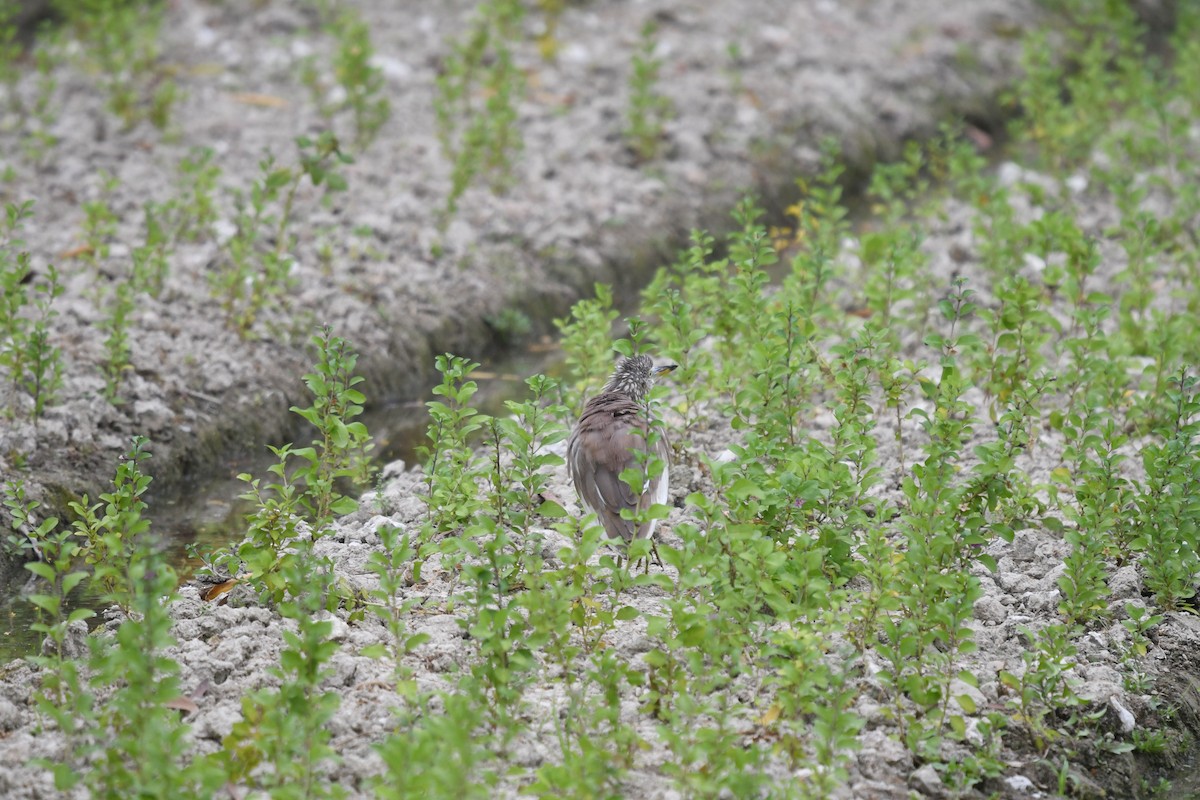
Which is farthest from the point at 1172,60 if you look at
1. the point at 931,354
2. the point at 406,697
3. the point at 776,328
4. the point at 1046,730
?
the point at 406,697

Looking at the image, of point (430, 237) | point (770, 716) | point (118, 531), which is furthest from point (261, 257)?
point (770, 716)

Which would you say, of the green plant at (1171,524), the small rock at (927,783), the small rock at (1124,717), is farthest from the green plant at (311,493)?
the green plant at (1171,524)

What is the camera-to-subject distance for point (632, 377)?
5.94 m

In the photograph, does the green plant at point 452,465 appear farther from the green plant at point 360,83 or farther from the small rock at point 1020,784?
the green plant at point 360,83

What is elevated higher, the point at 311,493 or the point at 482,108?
the point at 482,108

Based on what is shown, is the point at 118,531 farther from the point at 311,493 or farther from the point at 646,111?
the point at 646,111

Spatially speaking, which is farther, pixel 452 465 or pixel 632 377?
pixel 632 377

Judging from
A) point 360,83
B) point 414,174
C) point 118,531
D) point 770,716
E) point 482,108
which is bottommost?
point 770,716

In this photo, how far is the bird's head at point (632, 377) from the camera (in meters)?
5.91

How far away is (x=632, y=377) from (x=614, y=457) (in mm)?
891

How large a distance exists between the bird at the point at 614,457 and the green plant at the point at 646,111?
4298mm

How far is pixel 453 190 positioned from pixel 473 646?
4491mm

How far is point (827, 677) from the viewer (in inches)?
161

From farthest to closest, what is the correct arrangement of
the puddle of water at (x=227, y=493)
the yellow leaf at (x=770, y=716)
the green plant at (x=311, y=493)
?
1. the puddle of water at (x=227, y=493)
2. the green plant at (x=311, y=493)
3. the yellow leaf at (x=770, y=716)
